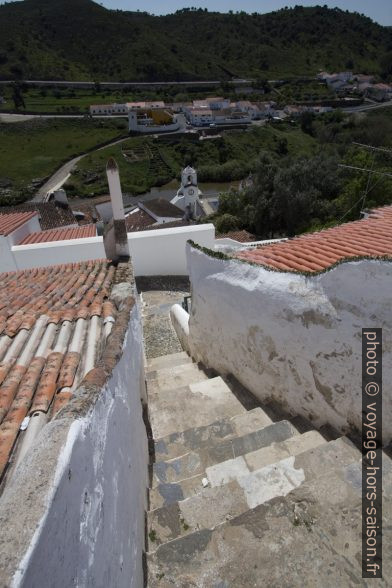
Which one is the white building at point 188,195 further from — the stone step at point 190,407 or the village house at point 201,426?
the stone step at point 190,407

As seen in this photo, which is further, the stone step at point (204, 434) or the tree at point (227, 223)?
the tree at point (227, 223)

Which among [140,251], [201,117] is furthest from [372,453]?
[201,117]

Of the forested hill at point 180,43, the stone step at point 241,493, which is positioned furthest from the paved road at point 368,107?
the stone step at point 241,493

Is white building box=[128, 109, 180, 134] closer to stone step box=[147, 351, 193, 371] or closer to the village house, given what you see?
stone step box=[147, 351, 193, 371]

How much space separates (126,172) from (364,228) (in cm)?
6134

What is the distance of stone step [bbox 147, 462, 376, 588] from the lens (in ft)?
9.36

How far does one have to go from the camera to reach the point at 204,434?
15.4 feet

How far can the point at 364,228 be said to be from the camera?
20.2 ft

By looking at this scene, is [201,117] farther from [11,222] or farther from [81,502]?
[81,502]

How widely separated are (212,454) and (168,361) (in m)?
3.58

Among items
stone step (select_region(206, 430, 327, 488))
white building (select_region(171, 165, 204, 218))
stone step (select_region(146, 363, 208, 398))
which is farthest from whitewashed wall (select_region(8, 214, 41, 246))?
white building (select_region(171, 165, 204, 218))

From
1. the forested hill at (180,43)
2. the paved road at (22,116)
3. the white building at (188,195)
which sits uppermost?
the forested hill at (180,43)

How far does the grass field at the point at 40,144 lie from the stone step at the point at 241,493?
5322cm

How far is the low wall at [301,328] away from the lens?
366 centimetres
